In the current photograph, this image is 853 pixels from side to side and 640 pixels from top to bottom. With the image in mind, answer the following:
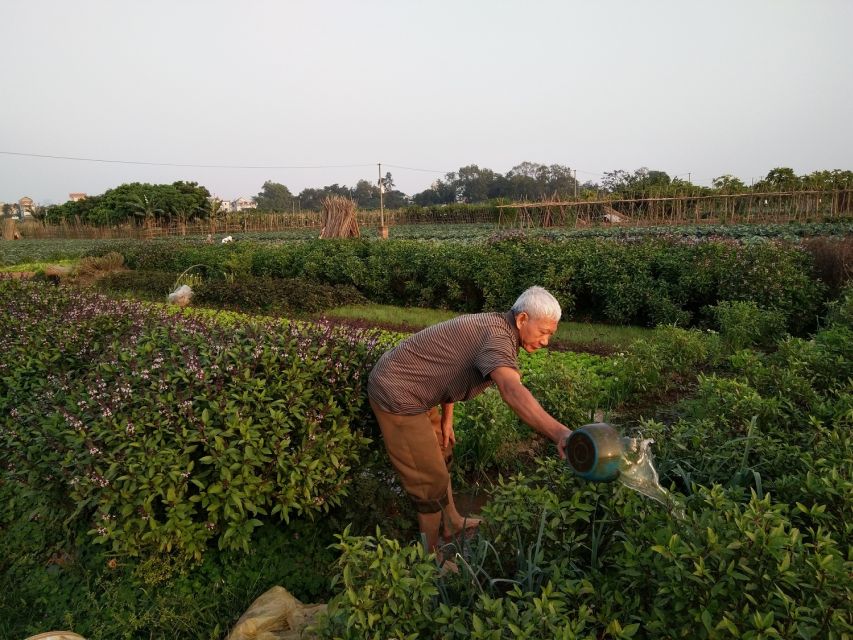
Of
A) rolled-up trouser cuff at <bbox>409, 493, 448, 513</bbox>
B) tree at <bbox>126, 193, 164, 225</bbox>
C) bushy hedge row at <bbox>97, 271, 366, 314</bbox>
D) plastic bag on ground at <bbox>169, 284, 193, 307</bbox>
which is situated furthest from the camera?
tree at <bbox>126, 193, 164, 225</bbox>

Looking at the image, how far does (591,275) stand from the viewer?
34.0 ft

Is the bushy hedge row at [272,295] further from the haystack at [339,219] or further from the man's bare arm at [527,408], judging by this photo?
the man's bare arm at [527,408]

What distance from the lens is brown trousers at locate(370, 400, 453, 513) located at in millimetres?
3205

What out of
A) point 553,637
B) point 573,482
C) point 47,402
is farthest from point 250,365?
point 553,637

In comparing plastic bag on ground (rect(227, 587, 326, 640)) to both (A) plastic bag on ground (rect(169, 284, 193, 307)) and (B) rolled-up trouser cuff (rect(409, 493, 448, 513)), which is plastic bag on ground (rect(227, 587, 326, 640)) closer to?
(B) rolled-up trouser cuff (rect(409, 493, 448, 513))

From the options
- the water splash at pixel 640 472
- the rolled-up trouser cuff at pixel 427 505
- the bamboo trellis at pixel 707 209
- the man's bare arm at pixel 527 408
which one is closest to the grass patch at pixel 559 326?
the rolled-up trouser cuff at pixel 427 505

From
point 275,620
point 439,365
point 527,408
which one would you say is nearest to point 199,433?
point 275,620

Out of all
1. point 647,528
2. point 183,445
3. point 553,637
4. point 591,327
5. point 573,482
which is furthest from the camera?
point 591,327

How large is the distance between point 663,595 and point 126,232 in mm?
52393

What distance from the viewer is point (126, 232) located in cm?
4712

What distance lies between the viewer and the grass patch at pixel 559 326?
344 inches

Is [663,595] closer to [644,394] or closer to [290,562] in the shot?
[290,562]

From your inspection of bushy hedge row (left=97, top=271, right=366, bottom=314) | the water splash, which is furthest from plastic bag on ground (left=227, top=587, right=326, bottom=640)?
bushy hedge row (left=97, top=271, right=366, bottom=314)

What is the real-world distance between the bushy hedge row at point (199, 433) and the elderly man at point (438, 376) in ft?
1.14
